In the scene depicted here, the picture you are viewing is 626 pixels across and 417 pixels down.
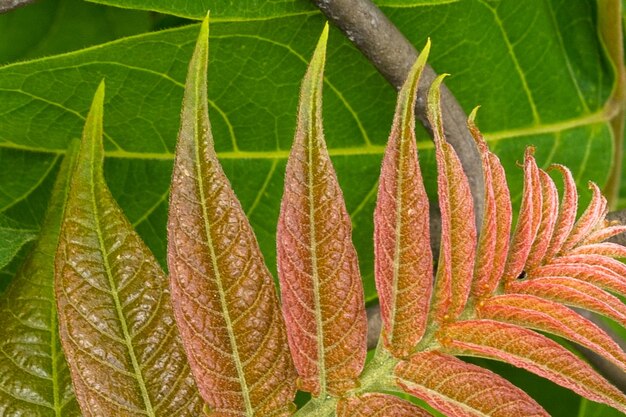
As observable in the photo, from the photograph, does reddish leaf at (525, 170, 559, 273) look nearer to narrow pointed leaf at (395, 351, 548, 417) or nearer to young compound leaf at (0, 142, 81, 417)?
narrow pointed leaf at (395, 351, 548, 417)

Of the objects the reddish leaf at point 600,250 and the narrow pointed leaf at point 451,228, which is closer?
the narrow pointed leaf at point 451,228

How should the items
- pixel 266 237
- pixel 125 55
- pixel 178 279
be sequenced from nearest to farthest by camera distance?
pixel 178 279 → pixel 125 55 → pixel 266 237

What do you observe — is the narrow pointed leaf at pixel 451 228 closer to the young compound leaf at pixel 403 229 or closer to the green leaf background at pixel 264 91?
the young compound leaf at pixel 403 229

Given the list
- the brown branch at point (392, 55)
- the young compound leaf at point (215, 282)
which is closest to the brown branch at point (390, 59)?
the brown branch at point (392, 55)

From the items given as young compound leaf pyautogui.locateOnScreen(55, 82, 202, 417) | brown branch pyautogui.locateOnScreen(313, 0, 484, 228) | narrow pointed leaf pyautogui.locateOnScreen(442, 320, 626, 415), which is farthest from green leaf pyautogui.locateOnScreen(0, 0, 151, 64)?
narrow pointed leaf pyautogui.locateOnScreen(442, 320, 626, 415)

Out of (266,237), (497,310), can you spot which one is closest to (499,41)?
(266,237)

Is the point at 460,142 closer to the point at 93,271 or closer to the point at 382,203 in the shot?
the point at 382,203

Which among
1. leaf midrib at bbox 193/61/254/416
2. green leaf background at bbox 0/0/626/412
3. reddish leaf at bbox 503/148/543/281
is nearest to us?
leaf midrib at bbox 193/61/254/416
